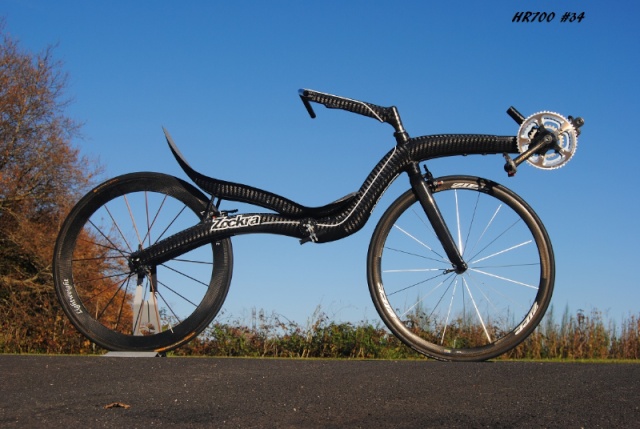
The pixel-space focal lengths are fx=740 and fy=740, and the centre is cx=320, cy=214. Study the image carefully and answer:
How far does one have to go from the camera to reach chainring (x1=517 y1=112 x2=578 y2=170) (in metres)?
6.30

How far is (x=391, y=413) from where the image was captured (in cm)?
450

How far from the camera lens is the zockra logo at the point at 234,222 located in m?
6.57

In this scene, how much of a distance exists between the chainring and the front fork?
0.87m

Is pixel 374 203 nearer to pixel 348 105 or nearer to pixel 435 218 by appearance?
pixel 435 218

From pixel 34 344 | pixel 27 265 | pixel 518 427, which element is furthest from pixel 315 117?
pixel 27 265

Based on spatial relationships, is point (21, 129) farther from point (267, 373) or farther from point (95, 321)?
point (267, 373)

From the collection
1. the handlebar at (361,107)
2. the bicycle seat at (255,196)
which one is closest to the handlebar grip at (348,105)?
the handlebar at (361,107)

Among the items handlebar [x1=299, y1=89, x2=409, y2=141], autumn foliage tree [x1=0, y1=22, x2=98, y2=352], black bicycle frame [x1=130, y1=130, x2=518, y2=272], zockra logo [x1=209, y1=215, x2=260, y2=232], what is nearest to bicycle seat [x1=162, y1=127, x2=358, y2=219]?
black bicycle frame [x1=130, y1=130, x2=518, y2=272]

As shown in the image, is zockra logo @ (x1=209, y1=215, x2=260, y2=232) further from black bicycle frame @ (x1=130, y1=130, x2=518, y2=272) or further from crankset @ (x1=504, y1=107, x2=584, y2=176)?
crankset @ (x1=504, y1=107, x2=584, y2=176)

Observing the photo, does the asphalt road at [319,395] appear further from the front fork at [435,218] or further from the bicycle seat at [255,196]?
the bicycle seat at [255,196]

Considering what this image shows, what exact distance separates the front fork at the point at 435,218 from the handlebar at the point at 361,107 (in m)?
0.38

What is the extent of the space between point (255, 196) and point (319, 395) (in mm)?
2241

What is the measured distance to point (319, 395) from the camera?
16.4 ft

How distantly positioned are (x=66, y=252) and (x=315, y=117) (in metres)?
2.82
